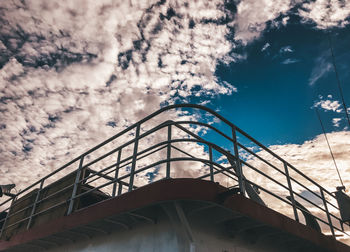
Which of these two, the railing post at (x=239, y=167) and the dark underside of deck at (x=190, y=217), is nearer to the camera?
the dark underside of deck at (x=190, y=217)

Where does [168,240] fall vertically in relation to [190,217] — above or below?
below

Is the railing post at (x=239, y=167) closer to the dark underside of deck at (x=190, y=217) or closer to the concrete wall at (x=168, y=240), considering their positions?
the dark underside of deck at (x=190, y=217)

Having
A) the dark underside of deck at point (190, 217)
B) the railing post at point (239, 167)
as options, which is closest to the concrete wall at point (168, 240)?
the dark underside of deck at point (190, 217)

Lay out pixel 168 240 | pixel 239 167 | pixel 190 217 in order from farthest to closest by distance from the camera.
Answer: pixel 239 167
pixel 190 217
pixel 168 240

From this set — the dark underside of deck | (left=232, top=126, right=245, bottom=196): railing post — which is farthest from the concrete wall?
(left=232, top=126, right=245, bottom=196): railing post

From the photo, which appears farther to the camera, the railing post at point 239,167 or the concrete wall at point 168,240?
the railing post at point 239,167

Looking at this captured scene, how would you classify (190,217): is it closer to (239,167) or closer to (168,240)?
(168,240)

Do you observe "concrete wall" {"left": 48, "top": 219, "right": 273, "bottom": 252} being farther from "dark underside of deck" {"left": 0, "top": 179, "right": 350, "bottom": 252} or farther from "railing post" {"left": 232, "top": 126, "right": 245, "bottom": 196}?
"railing post" {"left": 232, "top": 126, "right": 245, "bottom": 196}

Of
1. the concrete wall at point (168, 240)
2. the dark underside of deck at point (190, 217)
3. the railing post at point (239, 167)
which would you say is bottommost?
the concrete wall at point (168, 240)

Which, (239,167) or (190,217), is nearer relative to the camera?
(190,217)

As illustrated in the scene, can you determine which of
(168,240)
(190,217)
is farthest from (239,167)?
(168,240)

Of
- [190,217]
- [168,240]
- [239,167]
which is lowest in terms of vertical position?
[168,240]

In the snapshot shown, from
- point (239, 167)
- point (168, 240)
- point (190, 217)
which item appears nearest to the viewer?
point (168, 240)

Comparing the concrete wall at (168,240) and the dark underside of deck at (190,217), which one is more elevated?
the dark underside of deck at (190,217)
